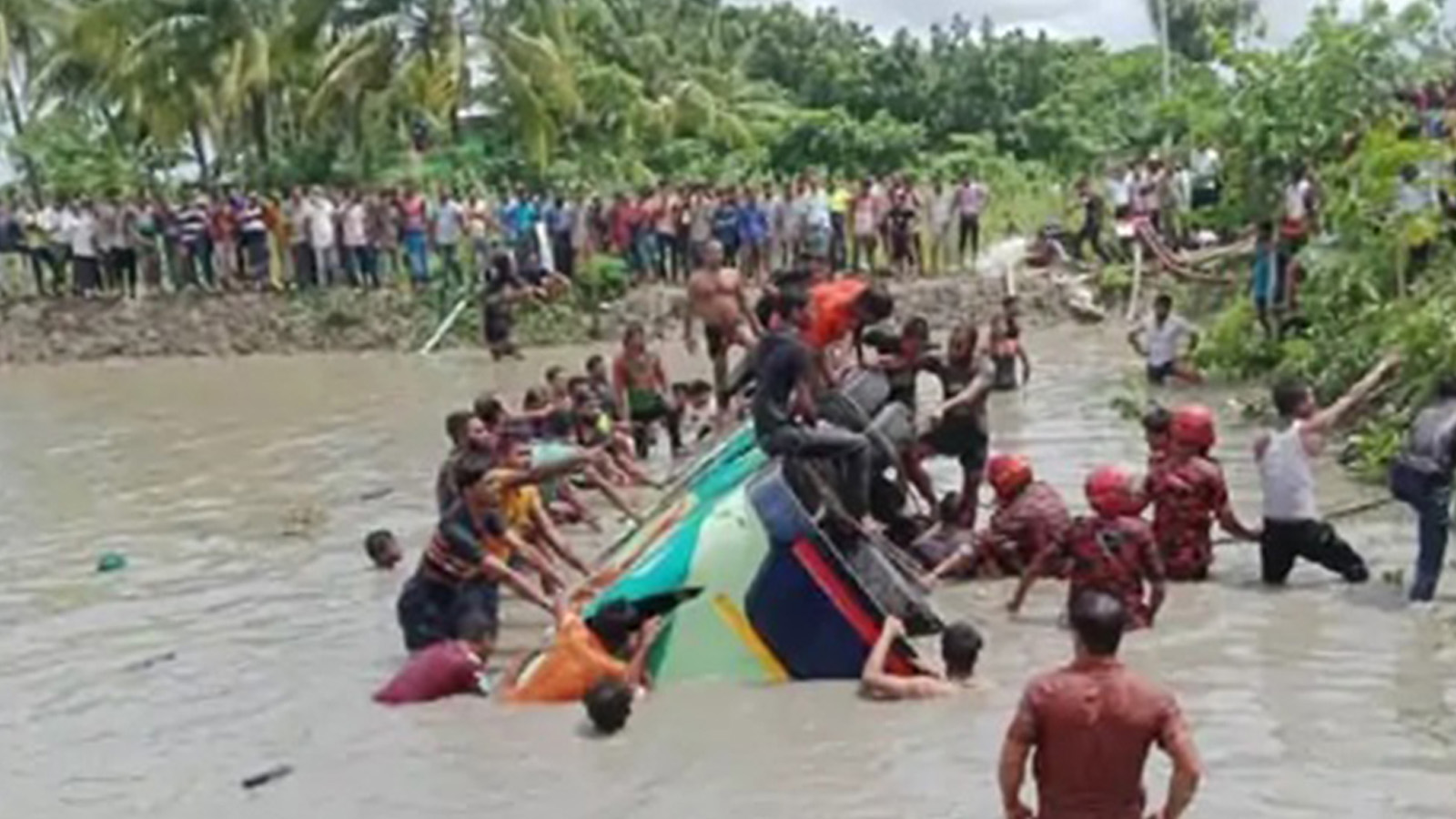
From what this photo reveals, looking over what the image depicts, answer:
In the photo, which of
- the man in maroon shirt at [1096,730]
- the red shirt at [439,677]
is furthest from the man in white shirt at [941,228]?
the man in maroon shirt at [1096,730]

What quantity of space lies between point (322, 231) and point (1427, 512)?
73.1 ft

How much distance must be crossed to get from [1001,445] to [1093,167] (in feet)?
68.6

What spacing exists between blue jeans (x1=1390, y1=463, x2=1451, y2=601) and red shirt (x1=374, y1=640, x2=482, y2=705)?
470 centimetres

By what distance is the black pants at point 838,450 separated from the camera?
11.2 metres

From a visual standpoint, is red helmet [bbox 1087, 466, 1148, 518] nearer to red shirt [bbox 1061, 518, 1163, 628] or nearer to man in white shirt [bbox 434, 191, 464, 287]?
red shirt [bbox 1061, 518, 1163, 628]

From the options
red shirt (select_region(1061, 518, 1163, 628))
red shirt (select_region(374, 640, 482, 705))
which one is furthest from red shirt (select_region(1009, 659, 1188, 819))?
red shirt (select_region(374, 640, 482, 705))

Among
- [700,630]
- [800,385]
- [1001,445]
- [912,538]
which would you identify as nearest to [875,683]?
[700,630]

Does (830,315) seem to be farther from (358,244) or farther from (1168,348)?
(358,244)

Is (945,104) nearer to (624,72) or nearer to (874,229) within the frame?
(624,72)

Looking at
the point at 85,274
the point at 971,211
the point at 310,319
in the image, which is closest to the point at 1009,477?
the point at 971,211

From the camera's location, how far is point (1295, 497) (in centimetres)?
1207

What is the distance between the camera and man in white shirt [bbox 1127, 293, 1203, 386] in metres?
21.8

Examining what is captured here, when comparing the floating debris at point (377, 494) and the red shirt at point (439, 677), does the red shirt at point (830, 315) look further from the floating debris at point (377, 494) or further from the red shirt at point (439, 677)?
the floating debris at point (377, 494)

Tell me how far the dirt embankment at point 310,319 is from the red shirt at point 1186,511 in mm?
17027
